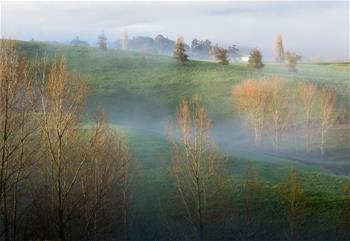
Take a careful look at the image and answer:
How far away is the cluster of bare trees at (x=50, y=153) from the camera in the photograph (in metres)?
23.0

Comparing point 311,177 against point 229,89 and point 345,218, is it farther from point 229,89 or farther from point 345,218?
point 229,89

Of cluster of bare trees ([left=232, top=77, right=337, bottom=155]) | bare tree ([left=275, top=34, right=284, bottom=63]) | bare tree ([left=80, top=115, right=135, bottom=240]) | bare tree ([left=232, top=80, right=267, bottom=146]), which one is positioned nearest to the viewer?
bare tree ([left=80, top=115, right=135, bottom=240])

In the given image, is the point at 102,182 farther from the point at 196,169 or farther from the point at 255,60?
the point at 255,60

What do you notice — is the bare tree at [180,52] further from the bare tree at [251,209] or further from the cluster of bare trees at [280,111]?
the bare tree at [251,209]

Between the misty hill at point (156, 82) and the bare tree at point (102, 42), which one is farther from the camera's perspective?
the bare tree at point (102, 42)

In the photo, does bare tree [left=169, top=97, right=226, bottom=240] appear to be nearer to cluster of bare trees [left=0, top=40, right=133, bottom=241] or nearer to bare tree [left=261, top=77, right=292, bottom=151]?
cluster of bare trees [left=0, top=40, right=133, bottom=241]

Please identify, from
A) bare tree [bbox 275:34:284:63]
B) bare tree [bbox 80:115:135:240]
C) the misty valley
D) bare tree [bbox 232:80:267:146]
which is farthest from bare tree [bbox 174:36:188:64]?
bare tree [bbox 80:115:135:240]

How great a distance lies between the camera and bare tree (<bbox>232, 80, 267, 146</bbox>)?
7356 cm

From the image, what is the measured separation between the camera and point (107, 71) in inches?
3976

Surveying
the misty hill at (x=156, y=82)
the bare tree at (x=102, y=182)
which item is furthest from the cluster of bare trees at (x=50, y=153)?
the misty hill at (x=156, y=82)

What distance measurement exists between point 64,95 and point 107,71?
76.7m

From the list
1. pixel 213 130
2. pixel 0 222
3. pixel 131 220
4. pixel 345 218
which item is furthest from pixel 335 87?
pixel 0 222

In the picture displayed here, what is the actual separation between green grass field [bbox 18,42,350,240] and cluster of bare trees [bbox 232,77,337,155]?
264 centimetres

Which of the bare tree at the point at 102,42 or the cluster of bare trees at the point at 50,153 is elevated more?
the bare tree at the point at 102,42
